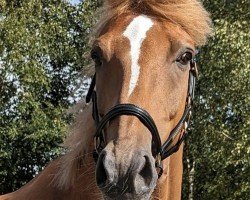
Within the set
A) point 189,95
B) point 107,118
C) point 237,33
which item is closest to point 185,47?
point 189,95

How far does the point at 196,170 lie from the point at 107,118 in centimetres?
1429

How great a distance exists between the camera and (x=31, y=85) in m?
17.7

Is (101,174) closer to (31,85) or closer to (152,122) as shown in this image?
(152,122)

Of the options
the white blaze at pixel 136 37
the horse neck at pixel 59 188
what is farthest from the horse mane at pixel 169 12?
the horse neck at pixel 59 188

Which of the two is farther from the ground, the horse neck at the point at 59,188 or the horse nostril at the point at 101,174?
the horse neck at the point at 59,188

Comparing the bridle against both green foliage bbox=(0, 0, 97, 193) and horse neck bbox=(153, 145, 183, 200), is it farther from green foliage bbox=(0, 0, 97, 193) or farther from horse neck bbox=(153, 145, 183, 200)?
green foliage bbox=(0, 0, 97, 193)

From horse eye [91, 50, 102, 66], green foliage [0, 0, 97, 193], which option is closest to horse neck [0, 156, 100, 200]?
horse eye [91, 50, 102, 66]

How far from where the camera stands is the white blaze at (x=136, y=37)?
3.12 meters

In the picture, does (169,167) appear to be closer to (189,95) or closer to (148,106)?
(189,95)

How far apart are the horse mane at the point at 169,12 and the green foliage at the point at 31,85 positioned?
12.9m

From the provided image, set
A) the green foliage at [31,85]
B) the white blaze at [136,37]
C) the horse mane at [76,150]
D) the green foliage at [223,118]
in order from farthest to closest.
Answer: the green foliage at [31,85] < the green foliage at [223,118] < the horse mane at [76,150] < the white blaze at [136,37]

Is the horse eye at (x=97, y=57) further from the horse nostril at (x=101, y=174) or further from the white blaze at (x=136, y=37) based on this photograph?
the horse nostril at (x=101, y=174)

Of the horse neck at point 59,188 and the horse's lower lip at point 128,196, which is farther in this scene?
the horse neck at point 59,188

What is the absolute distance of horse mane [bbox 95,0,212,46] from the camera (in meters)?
3.56
